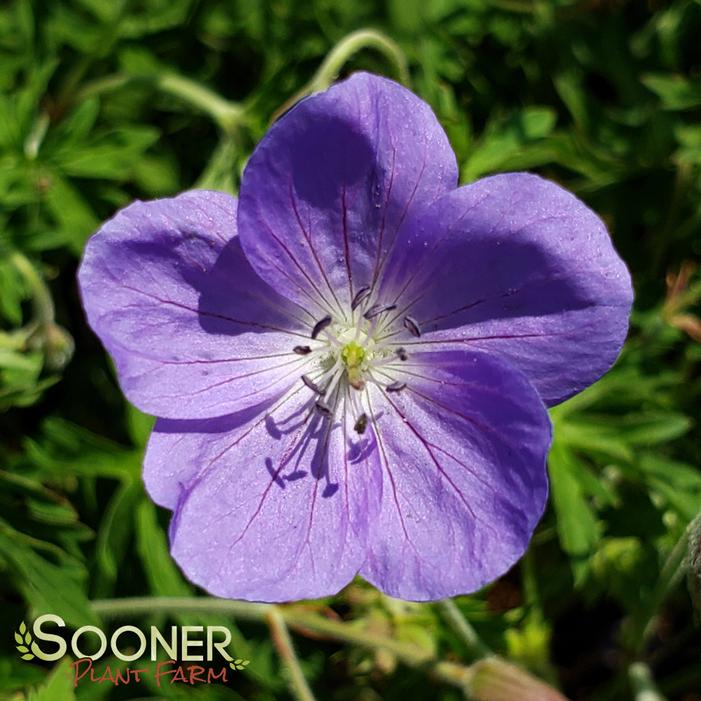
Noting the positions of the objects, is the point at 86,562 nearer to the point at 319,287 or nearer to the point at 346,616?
the point at 346,616

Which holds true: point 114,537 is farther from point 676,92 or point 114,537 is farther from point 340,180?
point 676,92

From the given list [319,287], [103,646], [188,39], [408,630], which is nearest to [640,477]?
[408,630]

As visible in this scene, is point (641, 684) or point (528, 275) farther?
point (641, 684)

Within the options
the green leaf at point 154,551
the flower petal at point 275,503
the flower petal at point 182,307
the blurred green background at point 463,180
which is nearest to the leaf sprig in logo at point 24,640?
the blurred green background at point 463,180

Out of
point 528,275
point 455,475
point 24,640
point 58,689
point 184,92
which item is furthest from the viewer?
point 184,92

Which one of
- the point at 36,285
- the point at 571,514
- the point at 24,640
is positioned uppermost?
the point at 36,285

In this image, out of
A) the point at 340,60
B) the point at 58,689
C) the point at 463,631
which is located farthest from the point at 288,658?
the point at 340,60

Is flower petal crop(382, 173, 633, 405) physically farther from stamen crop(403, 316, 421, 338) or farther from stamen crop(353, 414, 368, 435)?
stamen crop(353, 414, 368, 435)

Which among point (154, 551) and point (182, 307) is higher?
point (182, 307)
